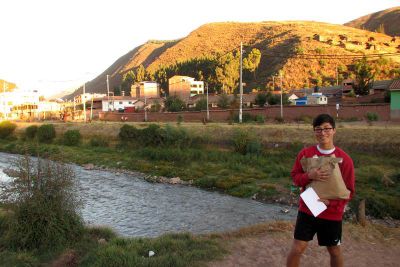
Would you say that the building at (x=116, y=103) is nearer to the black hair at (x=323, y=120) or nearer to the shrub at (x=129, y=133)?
the shrub at (x=129, y=133)

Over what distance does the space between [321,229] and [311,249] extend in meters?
2.58

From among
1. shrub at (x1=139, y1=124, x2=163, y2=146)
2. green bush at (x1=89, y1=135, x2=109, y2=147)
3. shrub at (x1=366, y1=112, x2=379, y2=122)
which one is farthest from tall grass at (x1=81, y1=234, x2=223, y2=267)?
shrub at (x1=366, y1=112, x2=379, y2=122)

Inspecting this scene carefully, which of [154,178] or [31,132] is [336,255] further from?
[31,132]

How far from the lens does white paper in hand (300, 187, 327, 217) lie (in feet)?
13.5

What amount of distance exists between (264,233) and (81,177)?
17.0m

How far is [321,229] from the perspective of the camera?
4.29 m

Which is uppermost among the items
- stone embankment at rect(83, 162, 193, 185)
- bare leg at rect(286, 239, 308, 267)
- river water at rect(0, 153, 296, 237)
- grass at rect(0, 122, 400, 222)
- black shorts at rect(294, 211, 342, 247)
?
black shorts at rect(294, 211, 342, 247)

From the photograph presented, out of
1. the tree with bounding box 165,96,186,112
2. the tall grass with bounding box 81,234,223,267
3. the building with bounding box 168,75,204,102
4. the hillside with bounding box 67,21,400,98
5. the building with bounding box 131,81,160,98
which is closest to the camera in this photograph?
the tall grass with bounding box 81,234,223,267

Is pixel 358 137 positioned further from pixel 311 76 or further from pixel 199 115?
pixel 311 76

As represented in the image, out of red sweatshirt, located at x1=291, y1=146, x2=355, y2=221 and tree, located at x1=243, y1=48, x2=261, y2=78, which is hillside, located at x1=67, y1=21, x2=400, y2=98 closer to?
tree, located at x1=243, y1=48, x2=261, y2=78

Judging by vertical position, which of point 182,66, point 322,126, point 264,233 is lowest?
point 264,233

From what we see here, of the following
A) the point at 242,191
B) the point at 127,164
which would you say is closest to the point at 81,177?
the point at 127,164

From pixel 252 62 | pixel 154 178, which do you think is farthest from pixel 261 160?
pixel 252 62

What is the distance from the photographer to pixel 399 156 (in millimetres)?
19516
